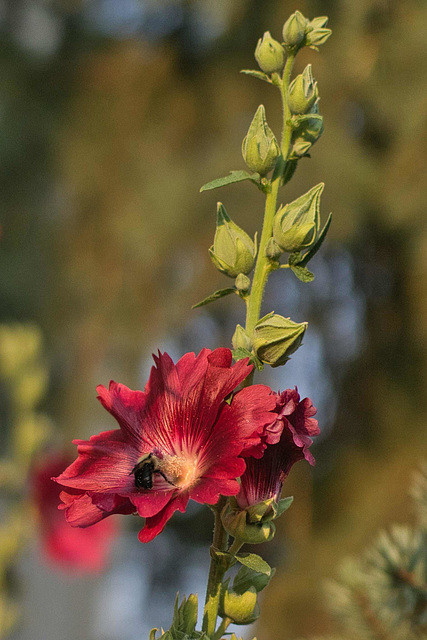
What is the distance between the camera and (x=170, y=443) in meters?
0.27

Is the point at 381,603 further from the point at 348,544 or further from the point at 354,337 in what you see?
the point at 354,337

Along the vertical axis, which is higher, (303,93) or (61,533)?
(303,93)

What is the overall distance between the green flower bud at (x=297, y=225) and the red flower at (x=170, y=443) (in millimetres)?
50

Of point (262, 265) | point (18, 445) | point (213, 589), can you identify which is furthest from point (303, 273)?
point (18, 445)

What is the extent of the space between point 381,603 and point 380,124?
1.03 m

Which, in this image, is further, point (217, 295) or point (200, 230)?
point (200, 230)

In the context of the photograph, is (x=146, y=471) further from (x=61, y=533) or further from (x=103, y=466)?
(x=61, y=533)

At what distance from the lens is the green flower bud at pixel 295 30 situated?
29cm

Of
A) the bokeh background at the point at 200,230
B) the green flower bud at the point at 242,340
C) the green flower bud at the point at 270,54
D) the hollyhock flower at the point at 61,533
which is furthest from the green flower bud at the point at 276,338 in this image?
the bokeh background at the point at 200,230

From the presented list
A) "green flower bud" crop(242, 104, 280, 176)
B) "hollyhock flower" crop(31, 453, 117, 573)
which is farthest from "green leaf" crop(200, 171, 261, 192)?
"hollyhock flower" crop(31, 453, 117, 573)

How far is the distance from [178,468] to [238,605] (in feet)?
0.17

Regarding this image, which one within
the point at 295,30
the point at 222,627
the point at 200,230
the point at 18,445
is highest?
the point at 200,230

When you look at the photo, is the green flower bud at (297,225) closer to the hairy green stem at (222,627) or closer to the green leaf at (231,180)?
the green leaf at (231,180)

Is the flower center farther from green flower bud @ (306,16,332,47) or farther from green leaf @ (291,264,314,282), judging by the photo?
green flower bud @ (306,16,332,47)
